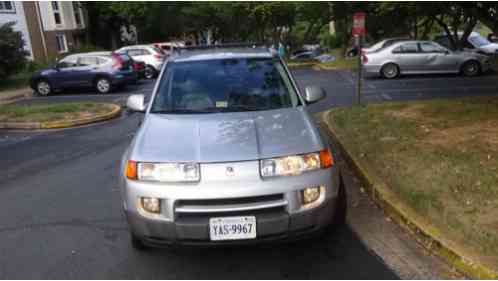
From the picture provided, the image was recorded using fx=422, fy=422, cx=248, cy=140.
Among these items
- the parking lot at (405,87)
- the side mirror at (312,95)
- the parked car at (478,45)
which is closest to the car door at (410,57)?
the parking lot at (405,87)

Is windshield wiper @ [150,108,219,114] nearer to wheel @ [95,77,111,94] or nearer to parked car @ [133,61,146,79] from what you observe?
wheel @ [95,77,111,94]

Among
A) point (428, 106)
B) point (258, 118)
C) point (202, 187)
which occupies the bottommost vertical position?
point (428, 106)

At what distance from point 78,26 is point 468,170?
33128 millimetres

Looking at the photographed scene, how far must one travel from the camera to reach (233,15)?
32750mm

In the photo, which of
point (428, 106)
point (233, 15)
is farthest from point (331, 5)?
point (428, 106)

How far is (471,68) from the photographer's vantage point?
1534cm

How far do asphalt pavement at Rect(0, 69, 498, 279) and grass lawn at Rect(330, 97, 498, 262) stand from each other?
83 centimetres

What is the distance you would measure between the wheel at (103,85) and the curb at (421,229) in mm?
12722

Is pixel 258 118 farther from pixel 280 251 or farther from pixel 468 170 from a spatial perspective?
pixel 468 170

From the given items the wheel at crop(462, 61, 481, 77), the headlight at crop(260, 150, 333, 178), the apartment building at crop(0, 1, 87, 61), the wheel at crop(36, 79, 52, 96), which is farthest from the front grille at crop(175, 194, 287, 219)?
the apartment building at crop(0, 1, 87, 61)

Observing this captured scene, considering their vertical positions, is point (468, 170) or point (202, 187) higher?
point (202, 187)

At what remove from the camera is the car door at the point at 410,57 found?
15570 mm

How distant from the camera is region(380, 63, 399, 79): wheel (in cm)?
1589

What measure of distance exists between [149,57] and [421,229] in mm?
18963
